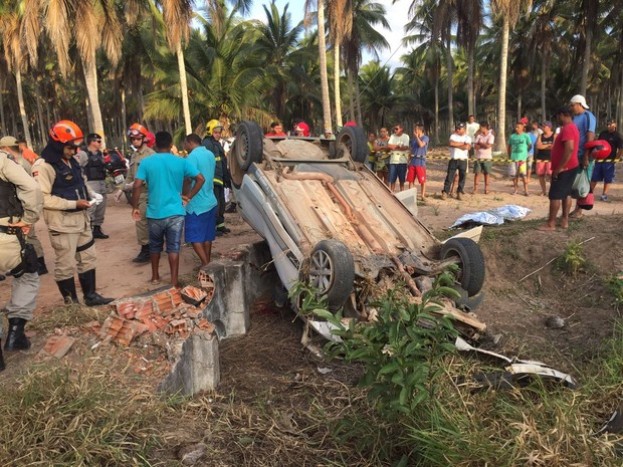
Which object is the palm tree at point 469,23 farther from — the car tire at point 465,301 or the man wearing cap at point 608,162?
the car tire at point 465,301

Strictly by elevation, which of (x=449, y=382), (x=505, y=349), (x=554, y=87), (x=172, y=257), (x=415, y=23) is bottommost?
(x=505, y=349)

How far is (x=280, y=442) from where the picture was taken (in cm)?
303

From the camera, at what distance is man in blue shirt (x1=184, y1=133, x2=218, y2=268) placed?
19.1ft

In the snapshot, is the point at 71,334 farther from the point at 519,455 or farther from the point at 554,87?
the point at 554,87

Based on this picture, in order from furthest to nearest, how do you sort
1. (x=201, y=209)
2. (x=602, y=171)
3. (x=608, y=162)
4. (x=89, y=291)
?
(x=602, y=171), (x=608, y=162), (x=201, y=209), (x=89, y=291)

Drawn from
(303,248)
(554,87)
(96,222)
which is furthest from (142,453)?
(554,87)

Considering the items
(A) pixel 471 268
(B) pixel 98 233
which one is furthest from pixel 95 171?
(A) pixel 471 268

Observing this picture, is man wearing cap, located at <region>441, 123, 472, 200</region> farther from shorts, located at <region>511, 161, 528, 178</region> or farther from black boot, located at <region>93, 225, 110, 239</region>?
black boot, located at <region>93, 225, 110, 239</region>

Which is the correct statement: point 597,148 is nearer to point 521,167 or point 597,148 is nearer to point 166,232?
point 521,167

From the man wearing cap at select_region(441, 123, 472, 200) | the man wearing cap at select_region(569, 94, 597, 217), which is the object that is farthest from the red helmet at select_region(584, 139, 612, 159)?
the man wearing cap at select_region(441, 123, 472, 200)

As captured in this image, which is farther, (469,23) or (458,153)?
(469,23)

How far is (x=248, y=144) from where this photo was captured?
561 centimetres

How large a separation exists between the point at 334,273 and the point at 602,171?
7479 millimetres

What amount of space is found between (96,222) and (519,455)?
24.3 feet
